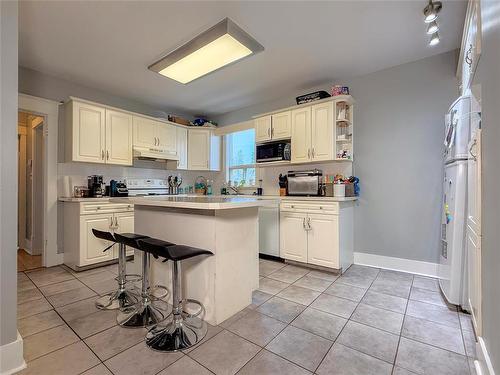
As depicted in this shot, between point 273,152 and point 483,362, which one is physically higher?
point 273,152

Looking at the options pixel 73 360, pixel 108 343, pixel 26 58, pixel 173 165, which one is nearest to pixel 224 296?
pixel 108 343

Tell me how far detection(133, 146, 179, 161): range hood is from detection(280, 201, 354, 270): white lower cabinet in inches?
91.1

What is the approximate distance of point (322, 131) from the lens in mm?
3408

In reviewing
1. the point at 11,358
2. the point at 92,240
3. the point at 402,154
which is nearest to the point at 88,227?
the point at 92,240

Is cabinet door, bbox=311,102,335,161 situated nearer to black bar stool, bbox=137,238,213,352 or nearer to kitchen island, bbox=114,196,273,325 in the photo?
kitchen island, bbox=114,196,273,325

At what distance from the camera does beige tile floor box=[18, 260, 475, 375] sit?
1.49 metres

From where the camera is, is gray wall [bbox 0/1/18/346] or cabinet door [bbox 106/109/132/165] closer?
gray wall [bbox 0/1/18/346]

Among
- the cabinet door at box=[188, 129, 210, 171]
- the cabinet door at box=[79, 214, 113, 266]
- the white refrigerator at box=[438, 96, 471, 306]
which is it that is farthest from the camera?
the cabinet door at box=[188, 129, 210, 171]

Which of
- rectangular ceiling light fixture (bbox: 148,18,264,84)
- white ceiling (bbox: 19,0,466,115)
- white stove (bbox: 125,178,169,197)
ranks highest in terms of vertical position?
white ceiling (bbox: 19,0,466,115)

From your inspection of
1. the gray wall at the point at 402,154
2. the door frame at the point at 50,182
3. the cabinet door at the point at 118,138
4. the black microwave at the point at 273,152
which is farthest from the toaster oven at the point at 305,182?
the door frame at the point at 50,182

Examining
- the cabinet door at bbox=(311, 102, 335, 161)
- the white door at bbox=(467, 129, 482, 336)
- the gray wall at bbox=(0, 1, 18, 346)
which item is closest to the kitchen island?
the gray wall at bbox=(0, 1, 18, 346)

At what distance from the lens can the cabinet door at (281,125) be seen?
3.74m

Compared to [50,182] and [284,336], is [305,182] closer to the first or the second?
[284,336]

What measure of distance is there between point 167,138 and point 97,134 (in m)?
1.18
